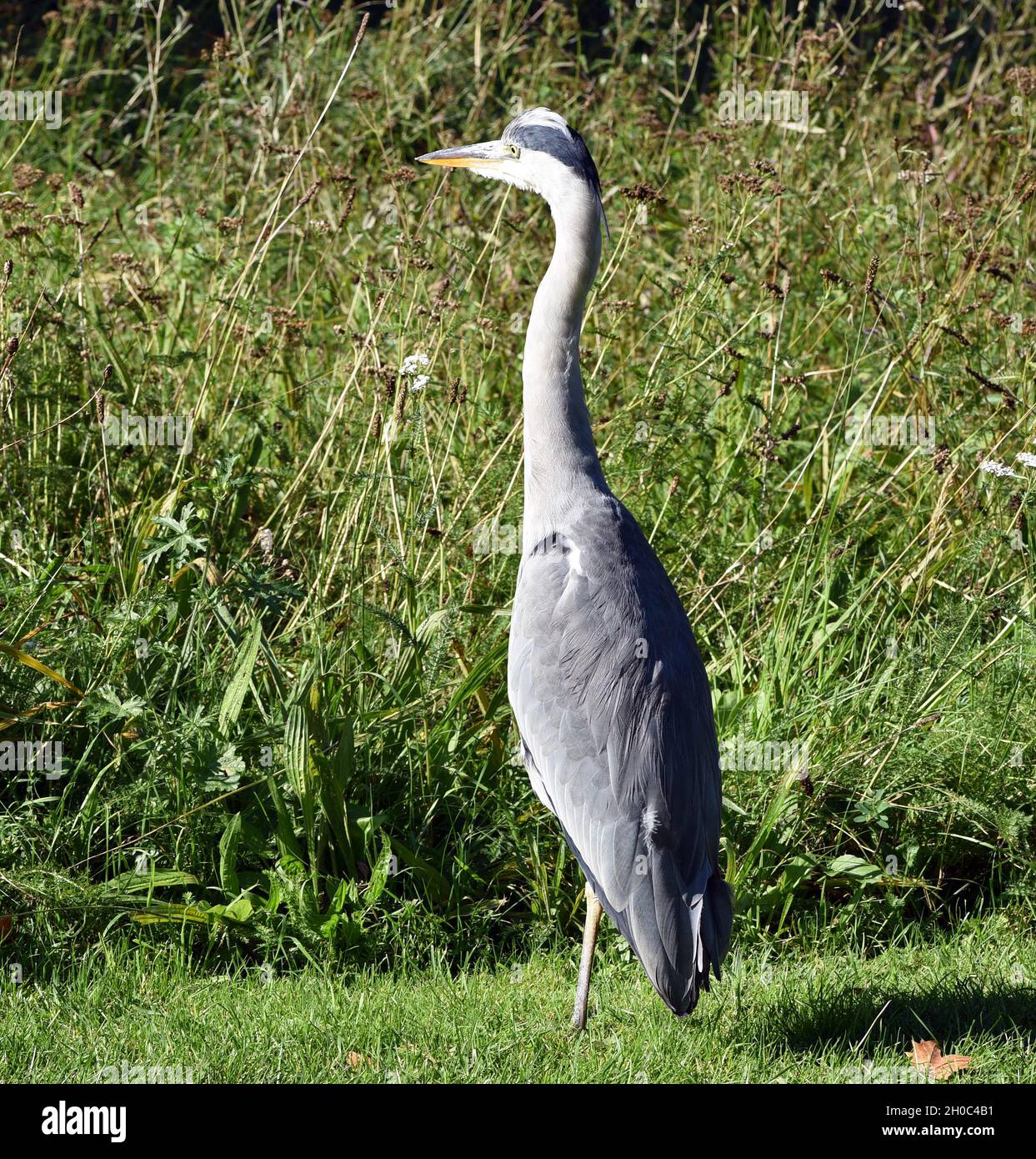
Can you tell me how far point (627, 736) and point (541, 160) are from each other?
5.45 ft

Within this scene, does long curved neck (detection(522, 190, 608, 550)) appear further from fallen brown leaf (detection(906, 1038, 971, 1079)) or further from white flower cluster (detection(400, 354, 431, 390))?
fallen brown leaf (detection(906, 1038, 971, 1079))

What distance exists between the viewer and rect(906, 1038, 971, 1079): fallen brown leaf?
337 centimetres

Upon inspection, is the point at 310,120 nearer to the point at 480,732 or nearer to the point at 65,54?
the point at 65,54

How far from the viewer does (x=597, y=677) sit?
11.6 feet

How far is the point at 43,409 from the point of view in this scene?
492 centimetres

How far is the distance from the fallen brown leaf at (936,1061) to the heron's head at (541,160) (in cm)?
242

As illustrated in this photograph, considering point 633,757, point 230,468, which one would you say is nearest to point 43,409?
point 230,468

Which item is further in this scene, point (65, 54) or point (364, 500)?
point (65, 54)

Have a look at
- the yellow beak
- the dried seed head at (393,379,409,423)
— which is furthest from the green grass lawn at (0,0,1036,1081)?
the yellow beak

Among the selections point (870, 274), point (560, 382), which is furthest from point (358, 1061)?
point (870, 274)

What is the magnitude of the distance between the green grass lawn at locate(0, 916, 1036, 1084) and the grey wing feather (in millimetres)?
362

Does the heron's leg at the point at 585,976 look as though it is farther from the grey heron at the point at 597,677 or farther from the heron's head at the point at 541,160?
the heron's head at the point at 541,160

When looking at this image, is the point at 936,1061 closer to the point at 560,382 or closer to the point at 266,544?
the point at 560,382

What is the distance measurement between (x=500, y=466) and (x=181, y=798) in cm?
159
